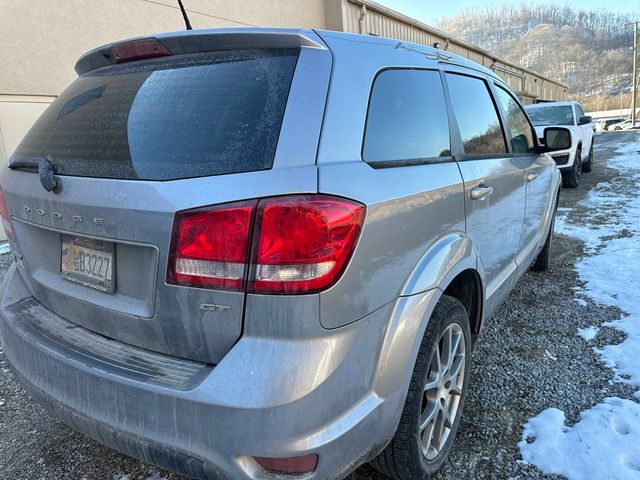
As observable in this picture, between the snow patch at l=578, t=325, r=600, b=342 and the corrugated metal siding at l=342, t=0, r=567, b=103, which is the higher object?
the corrugated metal siding at l=342, t=0, r=567, b=103

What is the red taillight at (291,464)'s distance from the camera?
140 centimetres

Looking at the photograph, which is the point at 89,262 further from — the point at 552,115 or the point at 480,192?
the point at 552,115

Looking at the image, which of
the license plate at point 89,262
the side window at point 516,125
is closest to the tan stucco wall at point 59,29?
the license plate at point 89,262

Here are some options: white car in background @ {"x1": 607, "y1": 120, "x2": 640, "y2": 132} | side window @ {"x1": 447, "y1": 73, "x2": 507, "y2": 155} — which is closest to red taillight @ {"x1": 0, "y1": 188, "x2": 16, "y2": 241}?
side window @ {"x1": 447, "y1": 73, "x2": 507, "y2": 155}

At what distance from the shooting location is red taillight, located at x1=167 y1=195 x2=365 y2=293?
1378 millimetres

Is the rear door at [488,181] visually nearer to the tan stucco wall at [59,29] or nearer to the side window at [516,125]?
the side window at [516,125]

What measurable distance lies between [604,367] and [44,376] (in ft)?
9.78

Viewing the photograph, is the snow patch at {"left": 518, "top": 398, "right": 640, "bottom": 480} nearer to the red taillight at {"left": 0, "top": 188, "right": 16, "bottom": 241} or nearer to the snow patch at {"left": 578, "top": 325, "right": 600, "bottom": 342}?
the snow patch at {"left": 578, "top": 325, "right": 600, "bottom": 342}

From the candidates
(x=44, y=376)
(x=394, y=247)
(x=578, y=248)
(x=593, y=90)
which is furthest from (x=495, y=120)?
(x=593, y=90)

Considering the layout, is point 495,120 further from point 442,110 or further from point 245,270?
point 245,270

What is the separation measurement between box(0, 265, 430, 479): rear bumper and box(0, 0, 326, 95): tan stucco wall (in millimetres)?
7189

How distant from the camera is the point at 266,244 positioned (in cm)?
138

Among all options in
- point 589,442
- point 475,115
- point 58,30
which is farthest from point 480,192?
point 58,30

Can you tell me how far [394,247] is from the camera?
1.64m
